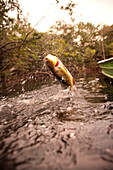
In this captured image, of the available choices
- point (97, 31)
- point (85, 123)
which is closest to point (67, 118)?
point (85, 123)

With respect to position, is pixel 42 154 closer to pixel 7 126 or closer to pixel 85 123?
pixel 85 123

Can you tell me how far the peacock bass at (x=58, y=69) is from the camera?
3.72 m

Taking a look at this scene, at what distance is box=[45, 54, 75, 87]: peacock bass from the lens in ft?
12.2

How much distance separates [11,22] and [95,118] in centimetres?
634

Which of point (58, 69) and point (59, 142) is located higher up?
point (58, 69)

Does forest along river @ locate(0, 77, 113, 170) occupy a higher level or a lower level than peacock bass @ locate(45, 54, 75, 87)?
lower

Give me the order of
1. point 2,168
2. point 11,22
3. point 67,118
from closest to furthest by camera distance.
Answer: point 2,168 < point 67,118 < point 11,22

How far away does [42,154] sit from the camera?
1.54 meters

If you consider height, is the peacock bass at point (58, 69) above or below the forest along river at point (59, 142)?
above

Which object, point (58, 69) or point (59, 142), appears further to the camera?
point (58, 69)

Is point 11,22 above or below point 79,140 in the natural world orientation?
above

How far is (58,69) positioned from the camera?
12.9 ft

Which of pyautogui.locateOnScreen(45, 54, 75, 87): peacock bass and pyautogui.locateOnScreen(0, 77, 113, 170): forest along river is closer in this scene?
pyautogui.locateOnScreen(0, 77, 113, 170): forest along river

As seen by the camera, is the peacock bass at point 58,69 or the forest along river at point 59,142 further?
the peacock bass at point 58,69
